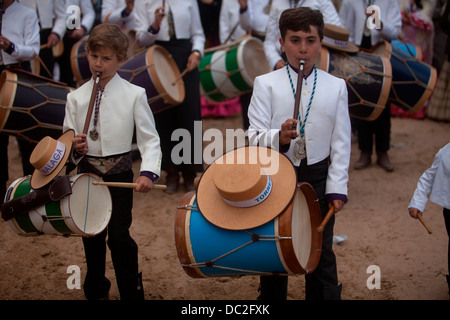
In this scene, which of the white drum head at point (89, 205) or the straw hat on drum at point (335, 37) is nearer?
the white drum head at point (89, 205)

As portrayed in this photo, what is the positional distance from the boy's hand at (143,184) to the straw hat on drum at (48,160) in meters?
0.38

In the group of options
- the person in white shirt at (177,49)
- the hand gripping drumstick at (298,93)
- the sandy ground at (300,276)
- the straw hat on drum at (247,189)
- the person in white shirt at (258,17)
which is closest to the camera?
the straw hat on drum at (247,189)

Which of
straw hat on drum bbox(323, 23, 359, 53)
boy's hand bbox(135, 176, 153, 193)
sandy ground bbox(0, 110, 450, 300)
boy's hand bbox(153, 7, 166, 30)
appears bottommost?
sandy ground bbox(0, 110, 450, 300)

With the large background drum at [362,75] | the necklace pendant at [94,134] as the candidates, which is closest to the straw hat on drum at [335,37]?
the large background drum at [362,75]

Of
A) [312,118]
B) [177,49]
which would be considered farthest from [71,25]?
[312,118]

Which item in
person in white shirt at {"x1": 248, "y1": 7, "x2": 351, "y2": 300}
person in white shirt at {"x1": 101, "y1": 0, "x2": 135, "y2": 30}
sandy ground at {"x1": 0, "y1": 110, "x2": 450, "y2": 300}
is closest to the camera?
person in white shirt at {"x1": 248, "y1": 7, "x2": 351, "y2": 300}

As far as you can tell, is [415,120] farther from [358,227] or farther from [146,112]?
[146,112]

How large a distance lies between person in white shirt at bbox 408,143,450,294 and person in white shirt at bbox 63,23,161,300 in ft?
4.50

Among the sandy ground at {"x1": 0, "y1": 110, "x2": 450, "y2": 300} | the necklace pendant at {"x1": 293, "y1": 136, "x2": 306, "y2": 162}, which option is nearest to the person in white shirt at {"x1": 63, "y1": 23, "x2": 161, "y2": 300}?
the sandy ground at {"x1": 0, "y1": 110, "x2": 450, "y2": 300}

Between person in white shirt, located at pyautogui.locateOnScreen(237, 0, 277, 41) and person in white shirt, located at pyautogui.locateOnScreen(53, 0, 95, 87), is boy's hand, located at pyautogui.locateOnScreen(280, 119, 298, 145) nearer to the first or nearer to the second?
person in white shirt, located at pyautogui.locateOnScreen(53, 0, 95, 87)

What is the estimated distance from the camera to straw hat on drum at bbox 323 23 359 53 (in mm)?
4329

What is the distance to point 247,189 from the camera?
7.76ft

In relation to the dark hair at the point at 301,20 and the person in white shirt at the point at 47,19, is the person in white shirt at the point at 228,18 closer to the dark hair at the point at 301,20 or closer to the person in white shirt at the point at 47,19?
the person in white shirt at the point at 47,19

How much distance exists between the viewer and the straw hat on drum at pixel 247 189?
240 cm
